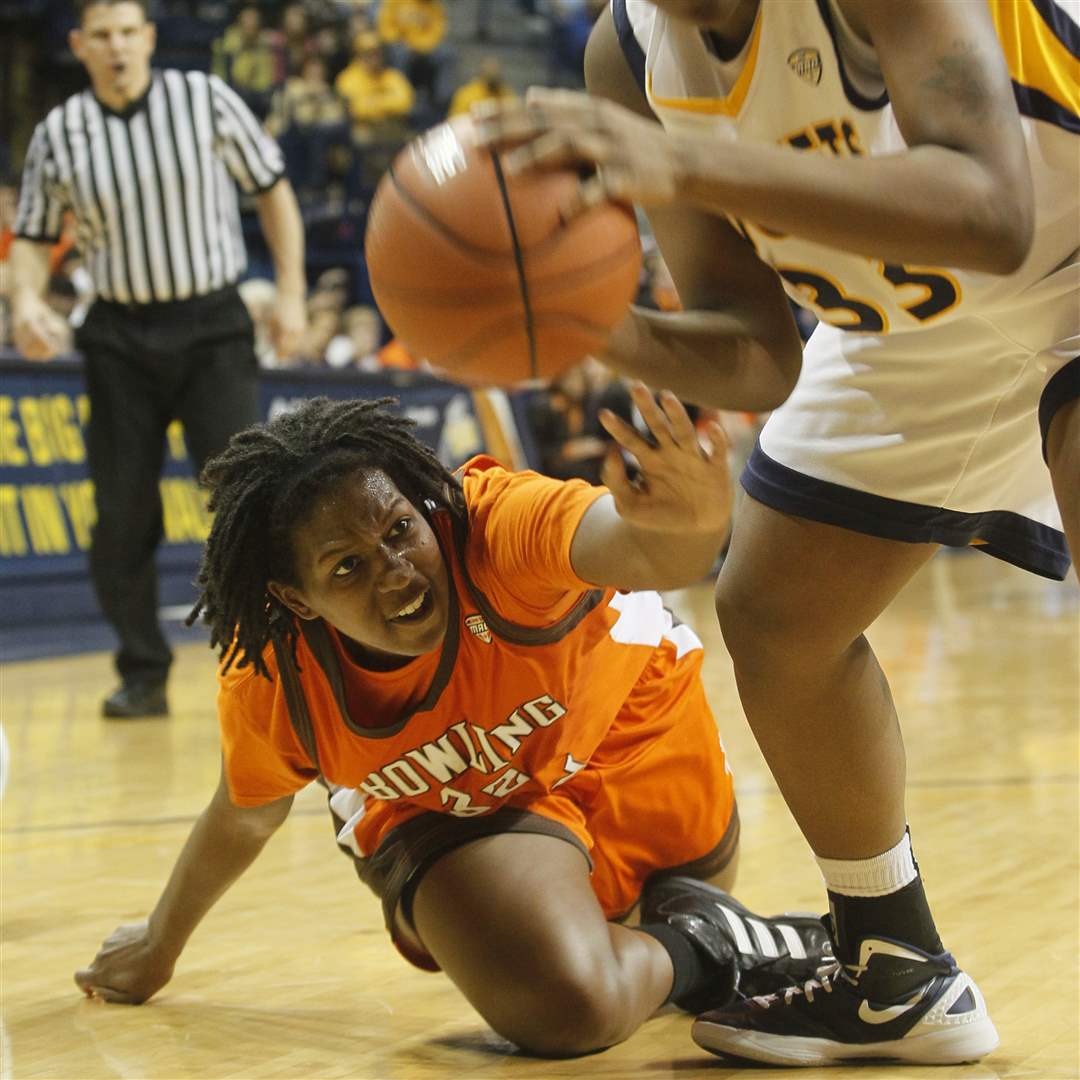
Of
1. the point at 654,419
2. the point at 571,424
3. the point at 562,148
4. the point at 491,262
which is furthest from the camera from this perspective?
the point at 571,424

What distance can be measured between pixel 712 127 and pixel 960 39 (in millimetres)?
468

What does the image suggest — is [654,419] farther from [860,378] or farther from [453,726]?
[453,726]

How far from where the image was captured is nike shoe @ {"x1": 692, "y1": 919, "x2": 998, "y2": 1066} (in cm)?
226

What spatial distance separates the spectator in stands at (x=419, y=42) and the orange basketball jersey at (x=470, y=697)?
42.9ft

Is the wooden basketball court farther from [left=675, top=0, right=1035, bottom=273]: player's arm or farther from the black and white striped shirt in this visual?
the black and white striped shirt

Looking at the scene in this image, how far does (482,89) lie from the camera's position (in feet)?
45.7

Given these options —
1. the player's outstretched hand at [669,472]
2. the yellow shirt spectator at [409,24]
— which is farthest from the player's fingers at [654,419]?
the yellow shirt spectator at [409,24]

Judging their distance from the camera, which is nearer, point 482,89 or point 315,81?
point 315,81

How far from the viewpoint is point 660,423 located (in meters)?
1.81

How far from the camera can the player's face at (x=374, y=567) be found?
2252 millimetres

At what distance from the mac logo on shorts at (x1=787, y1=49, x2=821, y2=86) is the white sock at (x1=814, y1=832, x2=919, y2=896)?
3.53ft

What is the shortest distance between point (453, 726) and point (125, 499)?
344 centimetres

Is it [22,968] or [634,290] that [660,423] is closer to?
[634,290]

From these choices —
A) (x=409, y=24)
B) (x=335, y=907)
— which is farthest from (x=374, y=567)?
(x=409, y=24)
